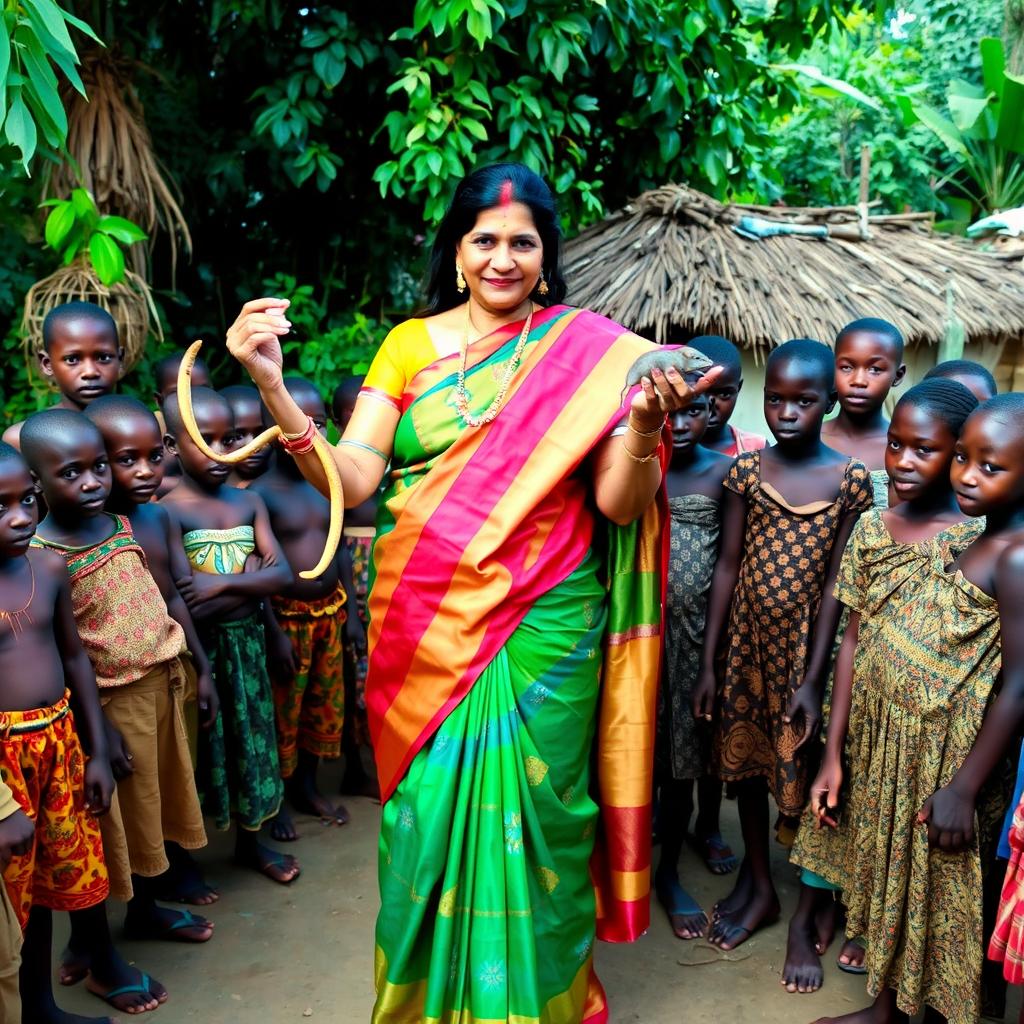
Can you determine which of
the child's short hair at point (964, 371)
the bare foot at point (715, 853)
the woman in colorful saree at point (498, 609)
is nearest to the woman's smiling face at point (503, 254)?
the woman in colorful saree at point (498, 609)

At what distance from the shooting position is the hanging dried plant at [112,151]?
4.98 m

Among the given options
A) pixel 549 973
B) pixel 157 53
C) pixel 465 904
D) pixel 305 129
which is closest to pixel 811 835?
pixel 549 973

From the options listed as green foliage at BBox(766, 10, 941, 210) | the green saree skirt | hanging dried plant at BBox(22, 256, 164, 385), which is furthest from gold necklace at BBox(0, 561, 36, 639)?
green foliage at BBox(766, 10, 941, 210)

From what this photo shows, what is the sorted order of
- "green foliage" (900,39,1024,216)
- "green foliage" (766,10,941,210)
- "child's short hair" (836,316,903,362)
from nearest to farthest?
"child's short hair" (836,316,903,362)
"green foliage" (900,39,1024,216)
"green foliage" (766,10,941,210)

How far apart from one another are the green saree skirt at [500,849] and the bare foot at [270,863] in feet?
3.99

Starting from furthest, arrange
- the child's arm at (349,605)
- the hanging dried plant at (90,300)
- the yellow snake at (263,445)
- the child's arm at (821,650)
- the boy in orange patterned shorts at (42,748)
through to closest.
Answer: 1. the hanging dried plant at (90,300)
2. the child's arm at (349,605)
3. the child's arm at (821,650)
4. the boy in orange patterned shorts at (42,748)
5. the yellow snake at (263,445)

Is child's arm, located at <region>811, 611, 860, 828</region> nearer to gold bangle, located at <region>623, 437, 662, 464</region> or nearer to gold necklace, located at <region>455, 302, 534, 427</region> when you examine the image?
gold bangle, located at <region>623, 437, 662, 464</region>

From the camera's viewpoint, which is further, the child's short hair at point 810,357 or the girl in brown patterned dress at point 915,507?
the child's short hair at point 810,357

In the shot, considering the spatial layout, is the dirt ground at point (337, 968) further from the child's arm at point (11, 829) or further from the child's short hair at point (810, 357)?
the child's short hair at point (810, 357)

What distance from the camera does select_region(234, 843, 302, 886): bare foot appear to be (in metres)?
3.67

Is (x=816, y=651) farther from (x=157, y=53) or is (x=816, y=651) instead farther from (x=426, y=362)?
(x=157, y=53)

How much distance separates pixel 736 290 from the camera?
6.10 meters

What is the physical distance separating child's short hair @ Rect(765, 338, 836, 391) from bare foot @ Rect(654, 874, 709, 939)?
1745 millimetres

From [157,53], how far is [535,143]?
2381 mm
